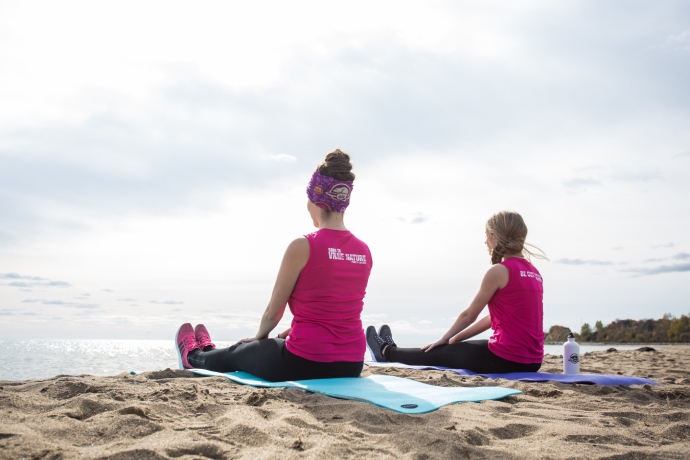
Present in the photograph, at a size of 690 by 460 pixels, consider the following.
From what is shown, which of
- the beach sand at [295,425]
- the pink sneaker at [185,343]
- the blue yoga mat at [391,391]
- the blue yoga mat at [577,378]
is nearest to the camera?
the beach sand at [295,425]

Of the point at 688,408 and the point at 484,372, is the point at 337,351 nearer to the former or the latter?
the point at 484,372

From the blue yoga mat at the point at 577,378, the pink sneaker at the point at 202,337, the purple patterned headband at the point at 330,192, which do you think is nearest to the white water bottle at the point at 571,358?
the blue yoga mat at the point at 577,378

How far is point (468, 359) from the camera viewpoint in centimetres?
548

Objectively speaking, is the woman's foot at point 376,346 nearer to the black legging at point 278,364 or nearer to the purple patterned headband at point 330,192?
the black legging at point 278,364

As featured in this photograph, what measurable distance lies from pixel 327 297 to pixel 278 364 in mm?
618

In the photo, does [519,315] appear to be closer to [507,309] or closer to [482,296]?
[507,309]

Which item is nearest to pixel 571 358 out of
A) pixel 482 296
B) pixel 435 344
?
pixel 482 296

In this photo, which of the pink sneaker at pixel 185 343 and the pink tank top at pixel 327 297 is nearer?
the pink tank top at pixel 327 297

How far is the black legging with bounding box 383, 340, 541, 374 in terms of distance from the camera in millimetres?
5332

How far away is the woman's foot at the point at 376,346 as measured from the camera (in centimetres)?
657

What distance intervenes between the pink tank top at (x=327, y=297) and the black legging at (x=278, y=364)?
55 mm

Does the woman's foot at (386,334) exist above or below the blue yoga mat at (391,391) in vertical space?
above

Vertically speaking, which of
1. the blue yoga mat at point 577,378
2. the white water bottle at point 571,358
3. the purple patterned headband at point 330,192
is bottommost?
the blue yoga mat at point 577,378

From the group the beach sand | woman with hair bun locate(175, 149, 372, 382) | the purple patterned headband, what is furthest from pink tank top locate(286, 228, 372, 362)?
the beach sand
